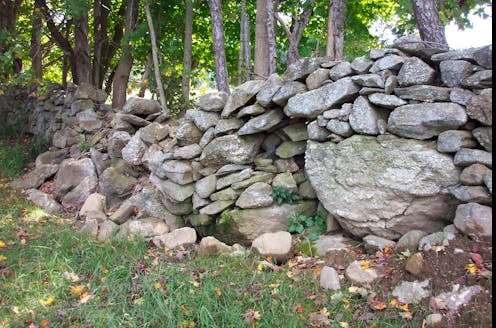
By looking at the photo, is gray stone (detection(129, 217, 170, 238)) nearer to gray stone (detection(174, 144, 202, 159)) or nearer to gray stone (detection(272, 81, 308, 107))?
gray stone (detection(174, 144, 202, 159))

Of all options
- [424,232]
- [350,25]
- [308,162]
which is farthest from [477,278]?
[350,25]

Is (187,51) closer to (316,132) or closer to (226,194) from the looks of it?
(226,194)

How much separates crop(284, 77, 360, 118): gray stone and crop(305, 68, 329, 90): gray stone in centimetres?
11

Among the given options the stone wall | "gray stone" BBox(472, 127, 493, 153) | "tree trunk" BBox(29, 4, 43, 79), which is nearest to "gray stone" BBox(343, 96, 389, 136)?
the stone wall

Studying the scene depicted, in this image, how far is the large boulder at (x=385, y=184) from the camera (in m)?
3.74

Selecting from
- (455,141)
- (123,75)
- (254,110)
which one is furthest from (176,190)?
(123,75)

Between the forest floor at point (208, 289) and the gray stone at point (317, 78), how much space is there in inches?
67.0

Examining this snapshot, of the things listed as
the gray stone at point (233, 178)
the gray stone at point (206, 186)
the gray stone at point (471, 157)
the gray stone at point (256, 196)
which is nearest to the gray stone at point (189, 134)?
the gray stone at point (206, 186)

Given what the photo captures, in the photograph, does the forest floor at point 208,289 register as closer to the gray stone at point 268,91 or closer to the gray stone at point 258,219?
the gray stone at point 258,219

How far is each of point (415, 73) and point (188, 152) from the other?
2.64m

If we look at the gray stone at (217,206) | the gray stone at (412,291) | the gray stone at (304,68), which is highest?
the gray stone at (304,68)

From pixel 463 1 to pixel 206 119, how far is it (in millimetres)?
4212

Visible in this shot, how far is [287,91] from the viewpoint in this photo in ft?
15.1

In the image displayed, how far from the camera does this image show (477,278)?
309cm
